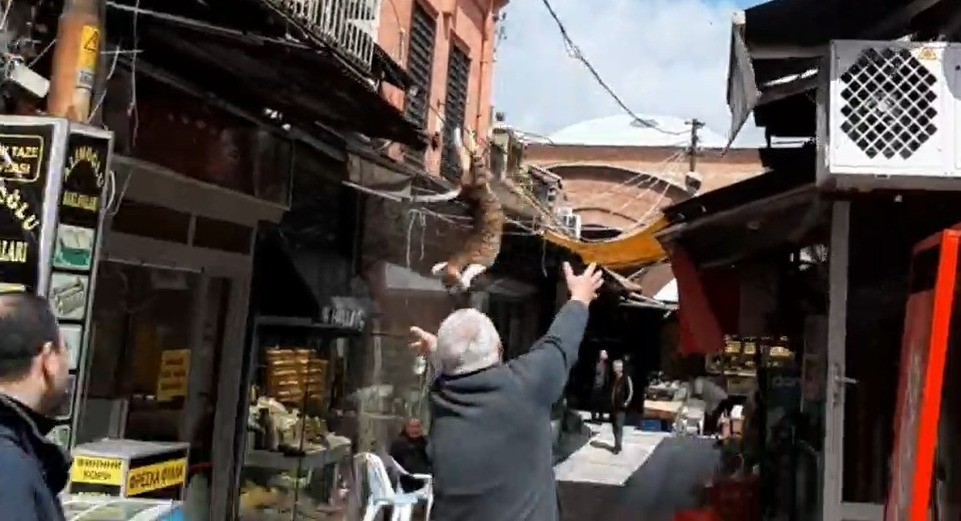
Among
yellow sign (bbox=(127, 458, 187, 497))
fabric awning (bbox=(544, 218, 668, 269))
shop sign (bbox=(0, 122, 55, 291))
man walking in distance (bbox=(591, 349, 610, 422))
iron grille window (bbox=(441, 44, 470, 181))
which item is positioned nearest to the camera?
shop sign (bbox=(0, 122, 55, 291))

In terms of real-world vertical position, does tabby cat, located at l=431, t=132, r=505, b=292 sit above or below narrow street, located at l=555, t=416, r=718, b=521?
above

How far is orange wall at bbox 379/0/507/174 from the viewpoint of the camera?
11.6 meters

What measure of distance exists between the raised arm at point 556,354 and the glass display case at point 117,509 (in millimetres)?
1835

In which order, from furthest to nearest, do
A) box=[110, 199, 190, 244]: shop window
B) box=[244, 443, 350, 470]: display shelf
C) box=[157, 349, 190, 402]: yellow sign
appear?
1. box=[244, 443, 350, 470]: display shelf
2. box=[157, 349, 190, 402]: yellow sign
3. box=[110, 199, 190, 244]: shop window

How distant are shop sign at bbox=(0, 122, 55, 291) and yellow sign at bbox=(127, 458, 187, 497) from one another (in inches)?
43.2

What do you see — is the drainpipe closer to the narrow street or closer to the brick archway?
the narrow street

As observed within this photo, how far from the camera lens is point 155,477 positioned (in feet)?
16.3

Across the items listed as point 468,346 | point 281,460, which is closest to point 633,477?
point 281,460

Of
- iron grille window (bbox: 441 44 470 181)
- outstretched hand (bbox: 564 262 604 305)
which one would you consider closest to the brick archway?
iron grille window (bbox: 441 44 470 181)

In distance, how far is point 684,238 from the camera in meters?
8.51

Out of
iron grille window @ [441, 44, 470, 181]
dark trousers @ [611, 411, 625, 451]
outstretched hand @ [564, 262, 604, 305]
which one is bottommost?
dark trousers @ [611, 411, 625, 451]

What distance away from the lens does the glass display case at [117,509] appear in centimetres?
414

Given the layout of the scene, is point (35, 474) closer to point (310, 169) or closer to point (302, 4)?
point (302, 4)

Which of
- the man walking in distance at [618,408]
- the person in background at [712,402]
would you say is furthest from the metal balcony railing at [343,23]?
the person in background at [712,402]
